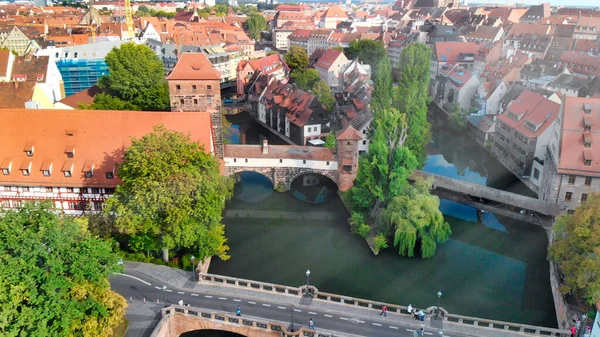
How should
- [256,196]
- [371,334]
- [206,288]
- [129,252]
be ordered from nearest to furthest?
[371,334]
[206,288]
[129,252]
[256,196]

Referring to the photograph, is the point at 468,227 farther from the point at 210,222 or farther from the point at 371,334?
the point at 210,222

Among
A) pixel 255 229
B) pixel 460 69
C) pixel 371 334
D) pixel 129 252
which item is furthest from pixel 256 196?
pixel 460 69

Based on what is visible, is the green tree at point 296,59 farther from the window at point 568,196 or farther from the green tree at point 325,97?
the window at point 568,196

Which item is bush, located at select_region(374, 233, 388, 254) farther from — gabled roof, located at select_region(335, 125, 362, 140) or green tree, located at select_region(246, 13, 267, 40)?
green tree, located at select_region(246, 13, 267, 40)

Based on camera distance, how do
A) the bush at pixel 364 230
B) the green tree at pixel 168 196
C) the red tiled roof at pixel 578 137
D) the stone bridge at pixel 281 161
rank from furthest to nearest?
the stone bridge at pixel 281 161, the bush at pixel 364 230, the red tiled roof at pixel 578 137, the green tree at pixel 168 196

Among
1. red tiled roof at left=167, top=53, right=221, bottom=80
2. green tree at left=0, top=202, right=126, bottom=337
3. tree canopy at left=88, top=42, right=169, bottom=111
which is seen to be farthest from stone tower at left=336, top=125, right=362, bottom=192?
green tree at left=0, top=202, right=126, bottom=337

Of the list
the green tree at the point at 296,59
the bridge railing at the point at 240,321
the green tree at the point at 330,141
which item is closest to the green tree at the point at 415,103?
the green tree at the point at 330,141

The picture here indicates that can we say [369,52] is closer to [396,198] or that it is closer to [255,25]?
[396,198]

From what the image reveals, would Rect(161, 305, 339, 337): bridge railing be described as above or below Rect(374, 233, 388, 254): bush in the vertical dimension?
above
